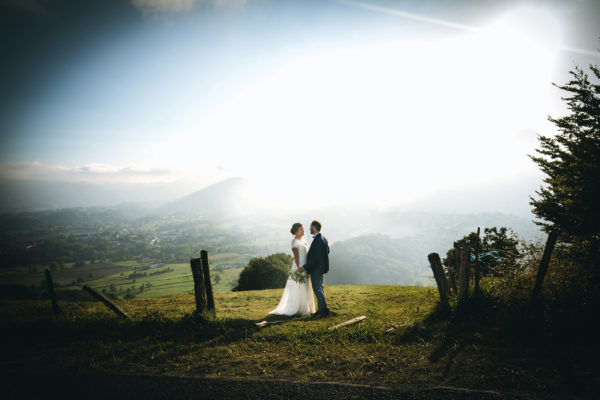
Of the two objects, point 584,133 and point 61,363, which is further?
point 584,133

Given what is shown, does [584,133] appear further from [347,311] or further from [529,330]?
[347,311]

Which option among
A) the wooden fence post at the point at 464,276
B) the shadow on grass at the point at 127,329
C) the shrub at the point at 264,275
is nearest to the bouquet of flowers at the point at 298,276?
the shadow on grass at the point at 127,329

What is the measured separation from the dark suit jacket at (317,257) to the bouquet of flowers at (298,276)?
511mm

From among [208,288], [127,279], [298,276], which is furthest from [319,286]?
[127,279]

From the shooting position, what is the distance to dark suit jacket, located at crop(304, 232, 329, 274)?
9.92m

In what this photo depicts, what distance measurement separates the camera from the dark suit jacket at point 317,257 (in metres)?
9.92

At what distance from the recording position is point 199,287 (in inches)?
338

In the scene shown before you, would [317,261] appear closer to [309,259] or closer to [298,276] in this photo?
[309,259]

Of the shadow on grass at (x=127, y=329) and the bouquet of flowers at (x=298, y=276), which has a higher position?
the bouquet of flowers at (x=298, y=276)

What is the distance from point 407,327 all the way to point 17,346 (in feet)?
39.2

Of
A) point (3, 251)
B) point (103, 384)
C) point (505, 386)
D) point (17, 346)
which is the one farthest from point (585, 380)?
point (3, 251)

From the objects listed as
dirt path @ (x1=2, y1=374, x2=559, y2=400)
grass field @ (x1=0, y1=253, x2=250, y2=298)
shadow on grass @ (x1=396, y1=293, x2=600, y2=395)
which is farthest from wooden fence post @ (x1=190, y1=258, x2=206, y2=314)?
grass field @ (x1=0, y1=253, x2=250, y2=298)

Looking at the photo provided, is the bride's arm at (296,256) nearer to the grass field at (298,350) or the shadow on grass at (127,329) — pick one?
the grass field at (298,350)

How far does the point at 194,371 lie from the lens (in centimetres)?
581
